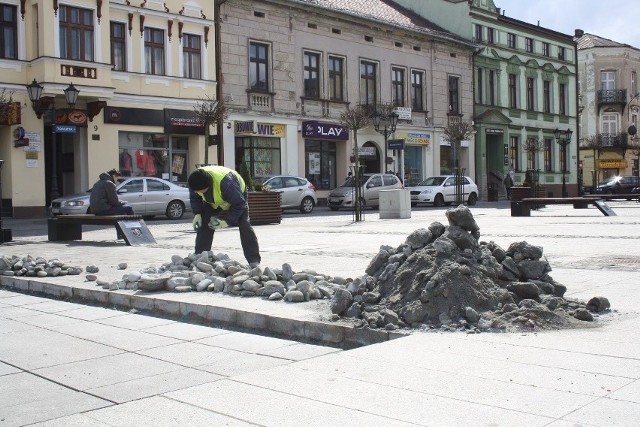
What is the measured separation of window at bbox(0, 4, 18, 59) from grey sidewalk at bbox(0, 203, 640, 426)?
20.3 metres

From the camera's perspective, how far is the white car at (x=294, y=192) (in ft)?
95.8

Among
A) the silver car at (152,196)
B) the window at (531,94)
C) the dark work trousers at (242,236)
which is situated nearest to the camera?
the dark work trousers at (242,236)

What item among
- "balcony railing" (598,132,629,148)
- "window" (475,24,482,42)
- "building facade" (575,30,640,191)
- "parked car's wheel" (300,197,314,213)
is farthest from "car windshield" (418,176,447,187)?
"balcony railing" (598,132,629,148)

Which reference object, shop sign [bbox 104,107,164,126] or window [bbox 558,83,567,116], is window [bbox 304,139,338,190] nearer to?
shop sign [bbox 104,107,164,126]

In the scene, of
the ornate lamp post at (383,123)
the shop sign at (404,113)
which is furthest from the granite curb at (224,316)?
the shop sign at (404,113)

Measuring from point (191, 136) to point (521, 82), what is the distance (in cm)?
2659

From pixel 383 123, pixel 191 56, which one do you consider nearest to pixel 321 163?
pixel 383 123

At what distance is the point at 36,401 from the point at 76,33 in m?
24.3

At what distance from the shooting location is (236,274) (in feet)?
27.1

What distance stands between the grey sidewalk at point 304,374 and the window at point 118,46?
72.3ft

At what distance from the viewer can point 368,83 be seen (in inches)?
1553

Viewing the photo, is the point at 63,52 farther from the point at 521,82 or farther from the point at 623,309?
the point at 521,82

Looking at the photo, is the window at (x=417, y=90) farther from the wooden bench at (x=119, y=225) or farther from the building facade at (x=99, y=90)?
the wooden bench at (x=119, y=225)

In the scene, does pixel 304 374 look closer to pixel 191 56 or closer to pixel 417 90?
pixel 191 56
